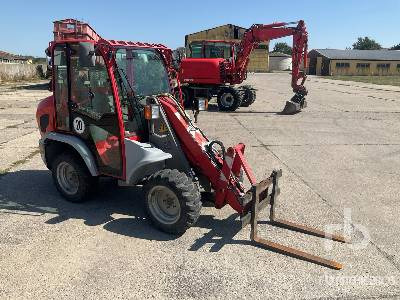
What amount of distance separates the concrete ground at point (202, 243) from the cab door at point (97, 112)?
87 cm

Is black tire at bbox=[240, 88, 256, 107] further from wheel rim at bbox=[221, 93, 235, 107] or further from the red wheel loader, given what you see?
the red wheel loader

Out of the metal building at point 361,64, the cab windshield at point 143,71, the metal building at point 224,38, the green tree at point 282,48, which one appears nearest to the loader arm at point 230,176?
the cab windshield at point 143,71

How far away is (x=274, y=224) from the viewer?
Result: 16.8 ft

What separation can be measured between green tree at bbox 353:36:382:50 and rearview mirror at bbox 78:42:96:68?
129 meters

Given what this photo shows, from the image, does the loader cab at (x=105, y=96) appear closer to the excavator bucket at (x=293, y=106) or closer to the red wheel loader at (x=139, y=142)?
the red wheel loader at (x=139, y=142)

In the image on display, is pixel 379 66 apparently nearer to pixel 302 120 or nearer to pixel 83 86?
pixel 302 120

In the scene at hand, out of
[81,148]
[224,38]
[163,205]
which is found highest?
[224,38]

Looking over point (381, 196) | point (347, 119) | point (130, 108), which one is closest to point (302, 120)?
point (347, 119)

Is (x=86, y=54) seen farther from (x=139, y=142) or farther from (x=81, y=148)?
(x=81, y=148)

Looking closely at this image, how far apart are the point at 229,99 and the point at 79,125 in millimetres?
11815

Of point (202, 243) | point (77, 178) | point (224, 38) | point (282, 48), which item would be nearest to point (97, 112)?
point (77, 178)

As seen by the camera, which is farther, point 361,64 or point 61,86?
point 361,64

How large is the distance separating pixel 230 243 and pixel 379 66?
62.2 metres

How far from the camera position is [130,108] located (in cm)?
516
